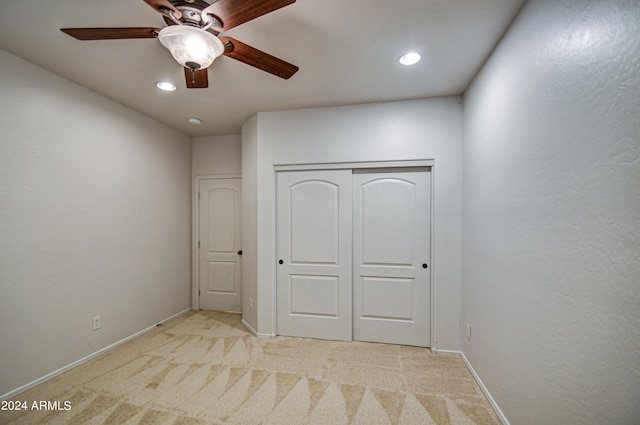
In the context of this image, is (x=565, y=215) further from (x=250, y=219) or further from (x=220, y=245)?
(x=220, y=245)

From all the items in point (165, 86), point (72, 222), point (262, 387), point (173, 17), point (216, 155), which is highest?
point (165, 86)

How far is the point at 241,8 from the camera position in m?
1.25

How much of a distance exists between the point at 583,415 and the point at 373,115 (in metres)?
2.60

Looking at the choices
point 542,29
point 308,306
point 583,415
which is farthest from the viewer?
point 308,306

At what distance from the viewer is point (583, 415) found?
1.06 meters

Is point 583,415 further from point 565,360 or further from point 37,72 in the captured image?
point 37,72

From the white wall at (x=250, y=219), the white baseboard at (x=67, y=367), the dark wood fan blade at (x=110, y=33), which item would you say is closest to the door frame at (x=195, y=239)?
the white baseboard at (x=67, y=367)

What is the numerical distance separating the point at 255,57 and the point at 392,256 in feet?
7.29

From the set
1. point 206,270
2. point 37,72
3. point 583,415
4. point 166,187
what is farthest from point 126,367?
point 583,415

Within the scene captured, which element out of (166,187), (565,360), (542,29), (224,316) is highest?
(542,29)

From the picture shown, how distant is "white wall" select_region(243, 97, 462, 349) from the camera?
2656 mm

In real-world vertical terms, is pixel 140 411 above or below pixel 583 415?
below

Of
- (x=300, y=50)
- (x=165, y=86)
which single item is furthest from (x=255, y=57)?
(x=165, y=86)

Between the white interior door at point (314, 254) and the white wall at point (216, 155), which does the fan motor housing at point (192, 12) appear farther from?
the white wall at point (216, 155)
